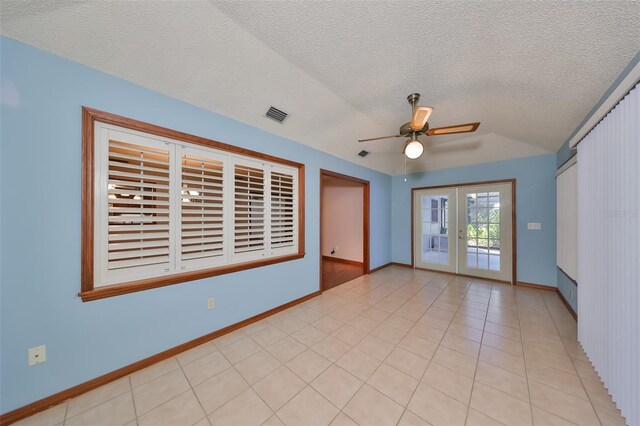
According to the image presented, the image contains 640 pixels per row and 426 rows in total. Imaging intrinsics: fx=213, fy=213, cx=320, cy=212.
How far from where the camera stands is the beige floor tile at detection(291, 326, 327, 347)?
2266 millimetres

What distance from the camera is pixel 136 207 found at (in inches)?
74.5

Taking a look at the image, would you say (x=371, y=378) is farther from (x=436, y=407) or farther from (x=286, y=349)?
(x=286, y=349)

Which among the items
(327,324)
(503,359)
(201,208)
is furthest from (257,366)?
(503,359)

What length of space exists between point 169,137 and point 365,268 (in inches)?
165

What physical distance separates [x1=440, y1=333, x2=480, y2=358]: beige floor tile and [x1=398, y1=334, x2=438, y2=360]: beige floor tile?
0.15 m

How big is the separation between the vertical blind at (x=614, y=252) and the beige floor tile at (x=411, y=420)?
120 cm

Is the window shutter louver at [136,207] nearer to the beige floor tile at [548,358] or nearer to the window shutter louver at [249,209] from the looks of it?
the window shutter louver at [249,209]

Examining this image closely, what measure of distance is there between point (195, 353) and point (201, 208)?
1.42 m

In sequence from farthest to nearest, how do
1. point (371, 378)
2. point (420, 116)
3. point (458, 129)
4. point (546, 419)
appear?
point (458, 129)
point (420, 116)
point (371, 378)
point (546, 419)

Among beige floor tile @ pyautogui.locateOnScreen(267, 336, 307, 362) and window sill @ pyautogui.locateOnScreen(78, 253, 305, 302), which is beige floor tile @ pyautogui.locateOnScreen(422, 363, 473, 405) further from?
window sill @ pyautogui.locateOnScreen(78, 253, 305, 302)

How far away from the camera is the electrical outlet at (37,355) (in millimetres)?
1447

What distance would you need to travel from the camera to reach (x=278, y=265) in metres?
2.96

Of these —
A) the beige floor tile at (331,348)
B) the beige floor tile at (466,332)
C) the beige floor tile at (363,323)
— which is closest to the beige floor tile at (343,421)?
the beige floor tile at (331,348)

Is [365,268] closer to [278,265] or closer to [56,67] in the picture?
[278,265]
